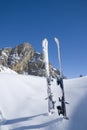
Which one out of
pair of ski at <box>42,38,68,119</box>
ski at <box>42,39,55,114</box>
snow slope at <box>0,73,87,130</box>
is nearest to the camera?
snow slope at <box>0,73,87,130</box>

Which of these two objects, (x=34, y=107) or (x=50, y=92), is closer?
(x=50, y=92)

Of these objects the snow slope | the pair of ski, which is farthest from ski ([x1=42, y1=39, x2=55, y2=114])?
the snow slope

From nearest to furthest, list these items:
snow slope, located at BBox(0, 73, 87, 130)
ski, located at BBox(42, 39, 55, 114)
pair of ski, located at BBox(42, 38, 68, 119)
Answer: snow slope, located at BBox(0, 73, 87, 130)
pair of ski, located at BBox(42, 38, 68, 119)
ski, located at BBox(42, 39, 55, 114)

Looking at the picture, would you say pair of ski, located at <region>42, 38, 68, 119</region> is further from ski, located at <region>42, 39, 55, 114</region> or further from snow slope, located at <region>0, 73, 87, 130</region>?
snow slope, located at <region>0, 73, 87, 130</region>

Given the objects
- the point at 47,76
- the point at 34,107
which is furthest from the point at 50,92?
the point at 34,107

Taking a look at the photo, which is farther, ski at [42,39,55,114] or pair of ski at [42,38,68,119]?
ski at [42,39,55,114]

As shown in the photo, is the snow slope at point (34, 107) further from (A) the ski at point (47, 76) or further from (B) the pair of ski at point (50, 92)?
(A) the ski at point (47, 76)

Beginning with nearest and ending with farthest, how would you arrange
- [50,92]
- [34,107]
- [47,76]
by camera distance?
[50,92] < [47,76] < [34,107]

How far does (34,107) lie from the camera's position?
15656mm

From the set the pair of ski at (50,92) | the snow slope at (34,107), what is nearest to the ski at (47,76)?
the pair of ski at (50,92)

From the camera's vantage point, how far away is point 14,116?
46.8ft

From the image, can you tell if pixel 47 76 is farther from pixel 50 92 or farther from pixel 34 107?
pixel 34 107

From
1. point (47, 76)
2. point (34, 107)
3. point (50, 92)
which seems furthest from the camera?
point (34, 107)

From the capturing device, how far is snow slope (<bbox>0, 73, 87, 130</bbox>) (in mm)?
12570
